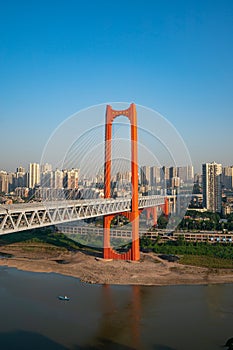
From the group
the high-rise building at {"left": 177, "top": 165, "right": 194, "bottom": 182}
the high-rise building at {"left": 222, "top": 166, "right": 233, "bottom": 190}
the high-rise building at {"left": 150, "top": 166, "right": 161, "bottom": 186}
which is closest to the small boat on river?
Answer: the high-rise building at {"left": 150, "top": 166, "right": 161, "bottom": 186}

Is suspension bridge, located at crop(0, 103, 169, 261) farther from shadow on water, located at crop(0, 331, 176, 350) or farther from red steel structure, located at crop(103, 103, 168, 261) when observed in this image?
shadow on water, located at crop(0, 331, 176, 350)

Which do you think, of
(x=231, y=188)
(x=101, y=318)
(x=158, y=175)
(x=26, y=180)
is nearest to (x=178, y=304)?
(x=101, y=318)

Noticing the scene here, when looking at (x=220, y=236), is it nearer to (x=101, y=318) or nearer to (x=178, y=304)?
(x=178, y=304)

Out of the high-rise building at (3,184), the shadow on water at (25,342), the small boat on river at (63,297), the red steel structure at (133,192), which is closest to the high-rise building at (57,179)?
the high-rise building at (3,184)

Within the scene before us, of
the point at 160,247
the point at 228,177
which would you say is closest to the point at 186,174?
the point at 228,177

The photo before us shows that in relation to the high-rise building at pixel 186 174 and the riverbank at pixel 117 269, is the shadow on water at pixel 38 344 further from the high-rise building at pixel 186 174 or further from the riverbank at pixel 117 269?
the high-rise building at pixel 186 174

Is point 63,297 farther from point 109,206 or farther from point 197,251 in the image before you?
point 197,251
